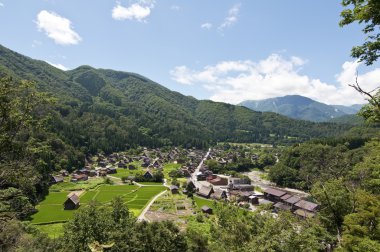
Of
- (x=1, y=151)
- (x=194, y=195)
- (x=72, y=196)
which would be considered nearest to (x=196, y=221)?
(x=194, y=195)

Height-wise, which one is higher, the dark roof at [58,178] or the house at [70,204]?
the house at [70,204]

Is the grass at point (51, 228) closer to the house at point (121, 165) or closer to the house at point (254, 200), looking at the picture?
the house at point (254, 200)

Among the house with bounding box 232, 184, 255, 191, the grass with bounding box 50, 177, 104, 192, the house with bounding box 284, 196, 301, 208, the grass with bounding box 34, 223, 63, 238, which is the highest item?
the house with bounding box 284, 196, 301, 208

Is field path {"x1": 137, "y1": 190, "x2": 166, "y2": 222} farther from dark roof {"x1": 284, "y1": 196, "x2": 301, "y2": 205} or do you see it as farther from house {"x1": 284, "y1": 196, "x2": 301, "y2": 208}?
dark roof {"x1": 284, "y1": 196, "x2": 301, "y2": 205}

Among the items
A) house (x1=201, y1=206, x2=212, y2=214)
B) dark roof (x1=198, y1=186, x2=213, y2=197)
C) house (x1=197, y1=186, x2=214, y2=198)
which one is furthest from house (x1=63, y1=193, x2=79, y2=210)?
dark roof (x1=198, y1=186, x2=213, y2=197)

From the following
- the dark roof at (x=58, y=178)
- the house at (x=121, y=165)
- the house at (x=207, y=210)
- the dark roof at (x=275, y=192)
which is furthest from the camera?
the house at (x=121, y=165)

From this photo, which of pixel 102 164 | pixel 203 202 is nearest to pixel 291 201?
pixel 203 202

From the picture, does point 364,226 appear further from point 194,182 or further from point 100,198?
point 194,182

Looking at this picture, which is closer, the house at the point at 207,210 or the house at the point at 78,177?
the house at the point at 207,210

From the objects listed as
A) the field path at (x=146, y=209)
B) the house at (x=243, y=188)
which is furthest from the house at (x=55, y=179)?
the house at (x=243, y=188)
